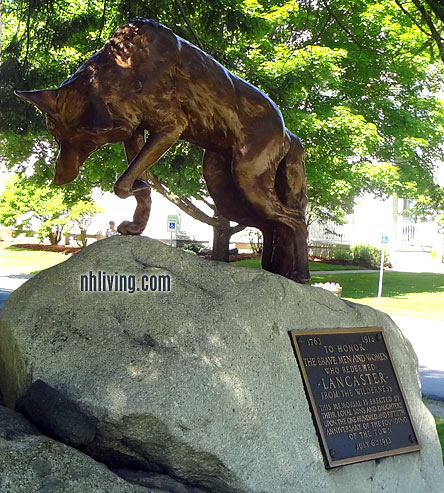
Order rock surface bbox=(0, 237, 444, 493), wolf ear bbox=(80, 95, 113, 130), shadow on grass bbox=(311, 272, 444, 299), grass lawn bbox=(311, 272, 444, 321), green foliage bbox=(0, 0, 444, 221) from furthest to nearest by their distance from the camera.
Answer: shadow on grass bbox=(311, 272, 444, 299) → grass lawn bbox=(311, 272, 444, 321) → green foliage bbox=(0, 0, 444, 221) → wolf ear bbox=(80, 95, 113, 130) → rock surface bbox=(0, 237, 444, 493)

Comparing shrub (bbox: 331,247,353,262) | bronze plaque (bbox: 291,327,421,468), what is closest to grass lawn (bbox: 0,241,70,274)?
shrub (bbox: 331,247,353,262)

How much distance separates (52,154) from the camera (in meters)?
16.8

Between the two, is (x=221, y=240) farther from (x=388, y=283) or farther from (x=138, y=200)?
(x=138, y=200)

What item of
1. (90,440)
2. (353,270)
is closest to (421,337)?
(90,440)

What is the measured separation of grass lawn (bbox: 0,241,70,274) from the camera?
23.2 metres

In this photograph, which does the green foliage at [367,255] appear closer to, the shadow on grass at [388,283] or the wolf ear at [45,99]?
the shadow on grass at [388,283]

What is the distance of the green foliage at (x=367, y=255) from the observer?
A: 28.0 meters

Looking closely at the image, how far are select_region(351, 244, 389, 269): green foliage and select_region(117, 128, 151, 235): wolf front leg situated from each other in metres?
24.7

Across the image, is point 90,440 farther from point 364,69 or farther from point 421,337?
point 364,69

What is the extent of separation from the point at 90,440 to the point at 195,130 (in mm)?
2237

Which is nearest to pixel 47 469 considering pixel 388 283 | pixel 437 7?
pixel 437 7

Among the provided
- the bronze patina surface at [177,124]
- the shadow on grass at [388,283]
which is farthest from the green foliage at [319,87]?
the bronze patina surface at [177,124]

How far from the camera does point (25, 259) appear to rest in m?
27.6

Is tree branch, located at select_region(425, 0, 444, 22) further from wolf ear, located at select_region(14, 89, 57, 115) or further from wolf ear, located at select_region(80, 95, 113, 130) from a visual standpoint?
wolf ear, located at select_region(14, 89, 57, 115)
